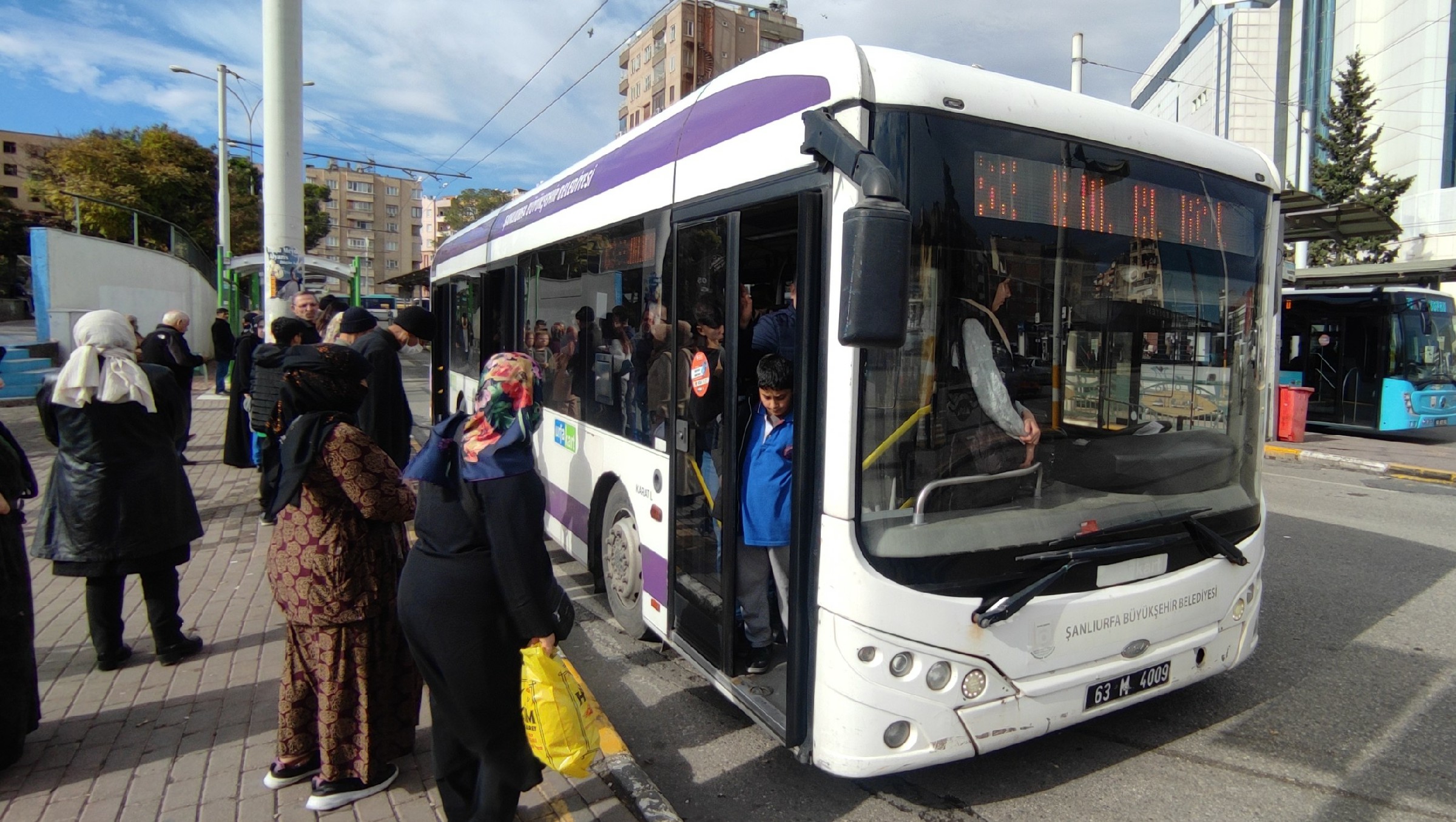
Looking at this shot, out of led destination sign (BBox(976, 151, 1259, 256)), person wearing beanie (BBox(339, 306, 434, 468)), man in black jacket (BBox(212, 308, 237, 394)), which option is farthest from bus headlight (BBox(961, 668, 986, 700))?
man in black jacket (BBox(212, 308, 237, 394))

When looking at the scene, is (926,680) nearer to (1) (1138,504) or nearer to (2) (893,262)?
(1) (1138,504)

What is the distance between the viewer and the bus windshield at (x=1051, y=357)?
3.10 meters

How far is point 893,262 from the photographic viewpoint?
2.66 meters

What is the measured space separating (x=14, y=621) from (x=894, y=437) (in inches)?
145

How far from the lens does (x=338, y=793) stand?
A: 3.27 metres

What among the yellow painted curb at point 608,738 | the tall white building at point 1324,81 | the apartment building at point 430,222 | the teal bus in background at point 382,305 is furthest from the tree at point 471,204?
the yellow painted curb at point 608,738

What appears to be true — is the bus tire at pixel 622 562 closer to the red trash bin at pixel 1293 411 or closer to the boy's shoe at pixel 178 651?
the boy's shoe at pixel 178 651

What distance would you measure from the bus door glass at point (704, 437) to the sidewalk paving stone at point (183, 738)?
3.13 feet

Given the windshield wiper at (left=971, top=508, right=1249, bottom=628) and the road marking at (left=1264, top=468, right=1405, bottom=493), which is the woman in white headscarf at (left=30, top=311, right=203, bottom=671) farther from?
the road marking at (left=1264, top=468, right=1405, bottom=493)

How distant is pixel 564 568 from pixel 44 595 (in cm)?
352

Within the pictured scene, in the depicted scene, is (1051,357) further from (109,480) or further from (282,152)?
(282,152)

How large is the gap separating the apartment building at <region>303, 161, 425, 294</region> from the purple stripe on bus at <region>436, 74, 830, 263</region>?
111 metres

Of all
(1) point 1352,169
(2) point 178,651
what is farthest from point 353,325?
(1) point 1352,169

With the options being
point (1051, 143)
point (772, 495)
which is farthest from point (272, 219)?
point (1051, 143)
